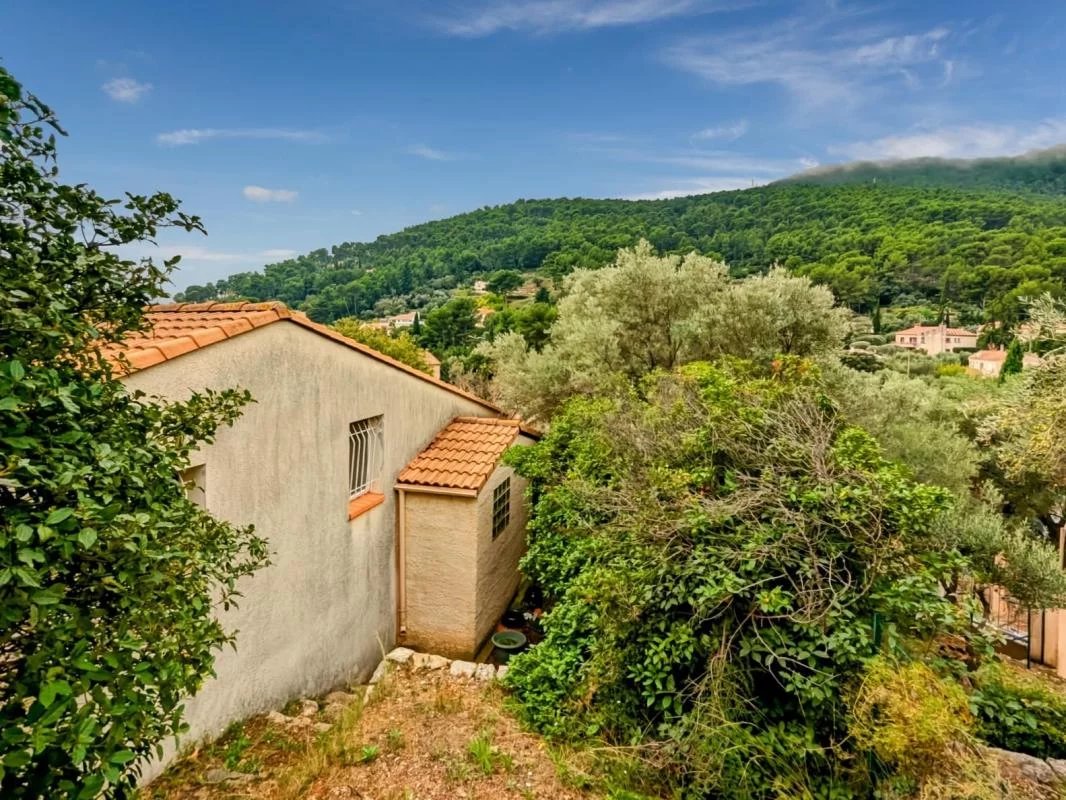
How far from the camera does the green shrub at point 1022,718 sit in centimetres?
617

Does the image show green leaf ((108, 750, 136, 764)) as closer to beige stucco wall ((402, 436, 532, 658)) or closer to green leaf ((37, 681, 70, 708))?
green leaf ((37, 681, 70, 708))

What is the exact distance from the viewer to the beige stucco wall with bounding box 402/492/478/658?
9797mm

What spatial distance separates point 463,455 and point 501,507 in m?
1.59

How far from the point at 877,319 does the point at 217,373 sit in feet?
240

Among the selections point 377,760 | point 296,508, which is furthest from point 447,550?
point 377,760

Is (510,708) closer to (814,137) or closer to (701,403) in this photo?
(701,403)

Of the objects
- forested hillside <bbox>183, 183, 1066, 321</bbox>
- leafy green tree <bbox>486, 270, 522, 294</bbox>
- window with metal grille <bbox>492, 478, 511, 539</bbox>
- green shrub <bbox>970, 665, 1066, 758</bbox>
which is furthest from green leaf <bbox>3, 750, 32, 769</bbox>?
leafy green tree <bbox>486, 270, 522, 294</bbox>

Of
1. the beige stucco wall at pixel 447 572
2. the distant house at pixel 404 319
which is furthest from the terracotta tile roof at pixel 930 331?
the beige stucco wall at pixel 447 572

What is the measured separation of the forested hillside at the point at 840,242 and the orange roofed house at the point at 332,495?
3366cm

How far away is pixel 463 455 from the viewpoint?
10.6m

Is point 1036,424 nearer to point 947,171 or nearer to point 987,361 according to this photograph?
point 947,171

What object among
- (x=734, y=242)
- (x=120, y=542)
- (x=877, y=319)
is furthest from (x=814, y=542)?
(x=877, y=319)

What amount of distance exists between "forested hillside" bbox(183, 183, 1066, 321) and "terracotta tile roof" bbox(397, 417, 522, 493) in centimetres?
3212

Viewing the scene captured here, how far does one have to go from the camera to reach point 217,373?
580 cm
